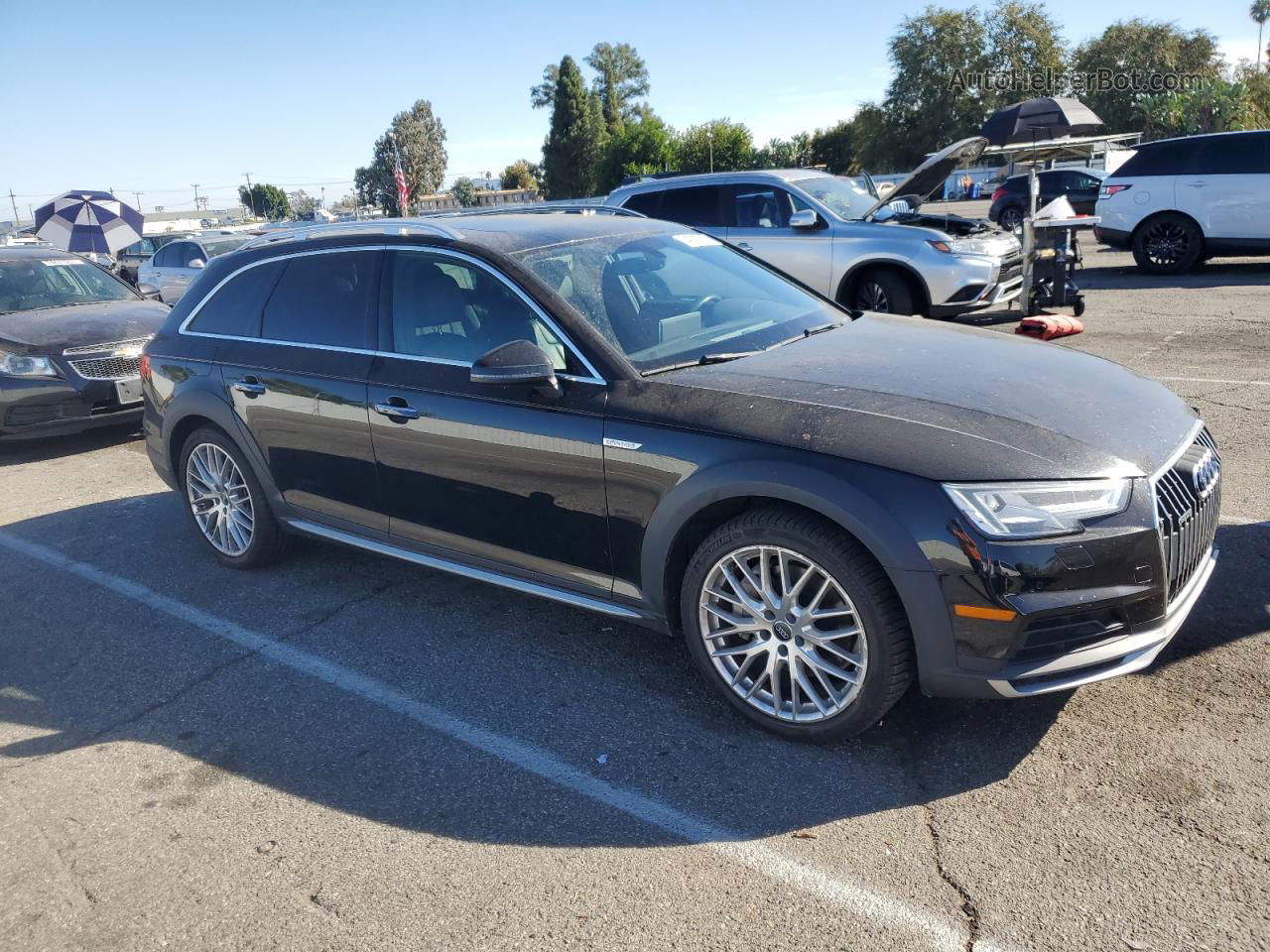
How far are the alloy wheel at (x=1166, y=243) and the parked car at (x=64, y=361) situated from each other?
42.1ft

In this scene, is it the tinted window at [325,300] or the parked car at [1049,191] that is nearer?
the tinted window at [325,300]


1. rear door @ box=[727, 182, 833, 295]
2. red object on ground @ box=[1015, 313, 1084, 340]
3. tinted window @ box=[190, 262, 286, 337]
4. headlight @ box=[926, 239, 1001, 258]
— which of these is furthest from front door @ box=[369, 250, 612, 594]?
red object on ground @ box=[1015, 313, 1084, 340]

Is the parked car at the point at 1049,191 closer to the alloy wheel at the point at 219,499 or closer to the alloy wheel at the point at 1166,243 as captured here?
the alloy wheel at the point at 1166,243

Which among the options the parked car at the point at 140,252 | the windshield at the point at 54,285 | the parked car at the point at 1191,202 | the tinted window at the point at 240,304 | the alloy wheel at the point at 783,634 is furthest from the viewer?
the parked car at the point at 140,252

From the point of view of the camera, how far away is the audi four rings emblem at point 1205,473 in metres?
3.24

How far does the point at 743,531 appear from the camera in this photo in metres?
3.23

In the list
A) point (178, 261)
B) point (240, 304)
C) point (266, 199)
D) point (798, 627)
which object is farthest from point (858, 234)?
point (266, 199)

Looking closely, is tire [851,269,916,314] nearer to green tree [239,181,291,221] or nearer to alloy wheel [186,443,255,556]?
alloy wheel [186,443,255,556]

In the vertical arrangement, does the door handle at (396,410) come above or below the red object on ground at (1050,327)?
above

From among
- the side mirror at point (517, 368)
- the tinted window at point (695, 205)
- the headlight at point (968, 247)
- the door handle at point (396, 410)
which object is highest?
the tinted window at point (695, 205)

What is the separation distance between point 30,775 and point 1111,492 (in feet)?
12.3

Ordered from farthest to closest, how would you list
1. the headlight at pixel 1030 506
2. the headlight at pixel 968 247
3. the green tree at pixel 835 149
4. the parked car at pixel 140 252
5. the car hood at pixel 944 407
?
the green tree at pixel 835 149
the parked car at pixel 140 252
the headlight at pixel 968 247
the car hood at pixel 944 407
the headlight at pixel 1030 506

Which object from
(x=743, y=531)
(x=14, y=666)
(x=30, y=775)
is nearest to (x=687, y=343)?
(x=743, y=531)

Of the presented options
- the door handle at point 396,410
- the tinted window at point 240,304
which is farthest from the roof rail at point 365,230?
the door handle at point 396,410
